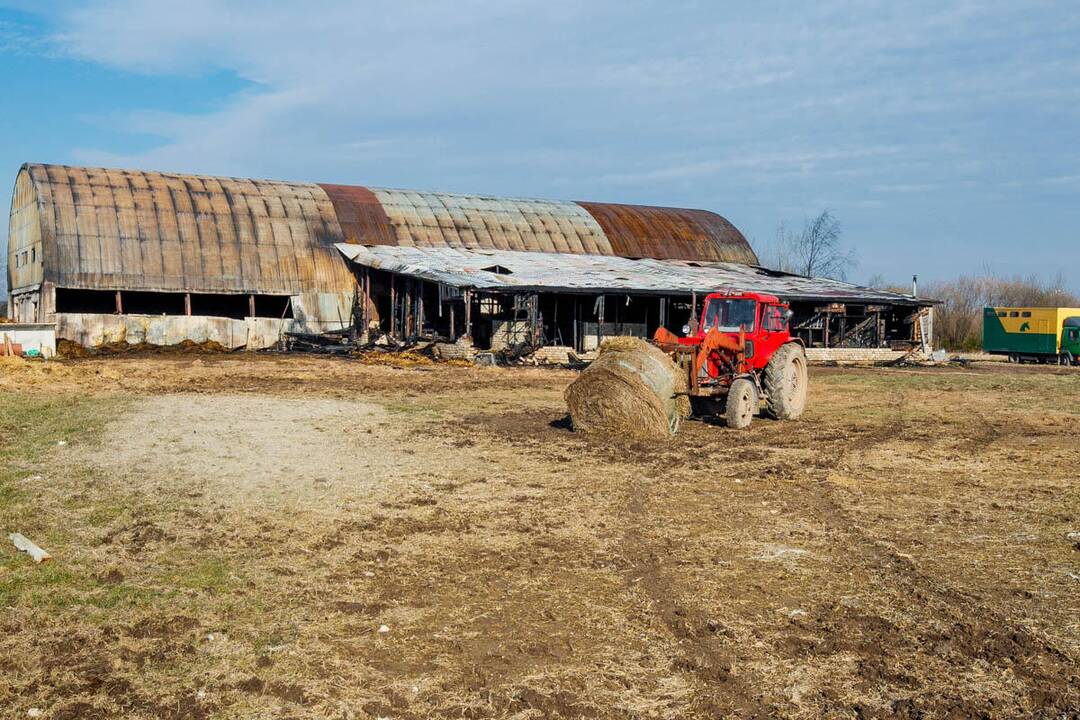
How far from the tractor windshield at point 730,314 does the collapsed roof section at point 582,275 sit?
42.0 feet

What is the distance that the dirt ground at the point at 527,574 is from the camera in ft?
17.2

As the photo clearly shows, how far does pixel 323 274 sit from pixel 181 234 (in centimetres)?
517

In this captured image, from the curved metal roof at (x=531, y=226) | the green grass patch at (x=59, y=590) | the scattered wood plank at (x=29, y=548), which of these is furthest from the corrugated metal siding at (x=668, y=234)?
the green grass patch at (x=59, y=590)

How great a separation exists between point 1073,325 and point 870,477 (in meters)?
34.1

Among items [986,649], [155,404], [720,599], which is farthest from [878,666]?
[155,404]

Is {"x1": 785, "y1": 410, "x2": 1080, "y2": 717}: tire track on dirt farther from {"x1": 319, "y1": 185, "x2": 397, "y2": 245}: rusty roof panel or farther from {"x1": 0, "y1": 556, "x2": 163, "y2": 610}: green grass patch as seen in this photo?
{"x1": 319, "y1": 185, "x2": 397, "y2": 245}: rusty roof panel

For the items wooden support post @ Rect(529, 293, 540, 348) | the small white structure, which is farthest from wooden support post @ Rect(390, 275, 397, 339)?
the small white structure

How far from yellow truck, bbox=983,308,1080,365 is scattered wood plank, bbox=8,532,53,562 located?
4171 cm

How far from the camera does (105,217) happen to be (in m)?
34.2

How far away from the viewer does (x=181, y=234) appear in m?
35.1

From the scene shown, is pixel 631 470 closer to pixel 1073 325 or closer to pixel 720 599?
pixel 720 599

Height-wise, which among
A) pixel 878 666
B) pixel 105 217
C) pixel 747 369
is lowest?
pixel 878 666

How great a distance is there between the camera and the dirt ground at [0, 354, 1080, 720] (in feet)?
17.2

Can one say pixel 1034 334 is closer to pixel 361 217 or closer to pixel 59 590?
pixel 361 217
